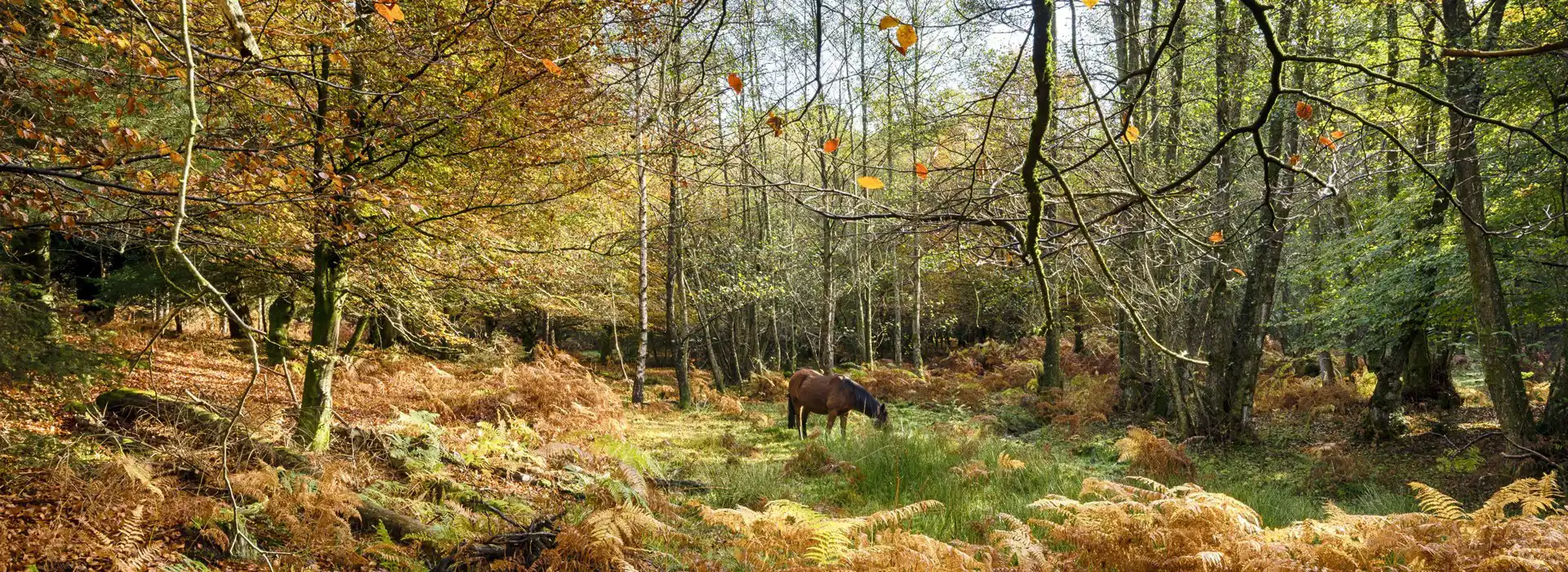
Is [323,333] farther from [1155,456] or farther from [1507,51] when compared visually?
[1155,456]

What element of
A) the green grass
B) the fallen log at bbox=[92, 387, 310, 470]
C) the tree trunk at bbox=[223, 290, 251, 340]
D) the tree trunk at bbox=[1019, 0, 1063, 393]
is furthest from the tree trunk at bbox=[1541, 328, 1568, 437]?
the tree trunk at bbox=[223, 290, 251, 340]

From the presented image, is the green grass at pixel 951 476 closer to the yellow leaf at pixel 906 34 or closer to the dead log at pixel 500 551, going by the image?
Result: the dead log at pixel 500 551

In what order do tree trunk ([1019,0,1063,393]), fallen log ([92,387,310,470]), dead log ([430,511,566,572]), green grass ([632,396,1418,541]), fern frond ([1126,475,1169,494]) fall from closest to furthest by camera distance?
1. tree trunk ([1019,0,1063,393])
2. dead log ([430,511,566,572])
3. fern frond ([1126,475,1169,494])
4. fallen log ([92,387,310,470])
5. green grass ([632,396,1418,541])

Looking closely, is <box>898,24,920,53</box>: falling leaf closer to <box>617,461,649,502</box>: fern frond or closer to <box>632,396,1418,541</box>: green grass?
<box>632,396,1418,541</box>: green grass

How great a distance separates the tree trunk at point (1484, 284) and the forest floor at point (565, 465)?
28.7 inches

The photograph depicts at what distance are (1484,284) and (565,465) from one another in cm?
943

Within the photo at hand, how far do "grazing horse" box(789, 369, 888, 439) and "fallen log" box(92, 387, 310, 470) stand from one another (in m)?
6.60

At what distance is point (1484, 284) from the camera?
701 centimetres

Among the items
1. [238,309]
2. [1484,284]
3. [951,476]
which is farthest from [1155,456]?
[238,309]

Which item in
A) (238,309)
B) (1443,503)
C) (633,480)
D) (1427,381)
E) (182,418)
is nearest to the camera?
(1443,503)

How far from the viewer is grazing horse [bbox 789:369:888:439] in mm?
10531

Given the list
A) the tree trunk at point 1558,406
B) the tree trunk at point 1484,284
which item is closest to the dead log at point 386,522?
the tree trunk at point 1484,284

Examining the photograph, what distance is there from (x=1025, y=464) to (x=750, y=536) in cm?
460

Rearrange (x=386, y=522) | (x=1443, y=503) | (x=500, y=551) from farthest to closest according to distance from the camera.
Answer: (x=386, y=522) < (x=1443, y=503) < (x=500, y=551)
